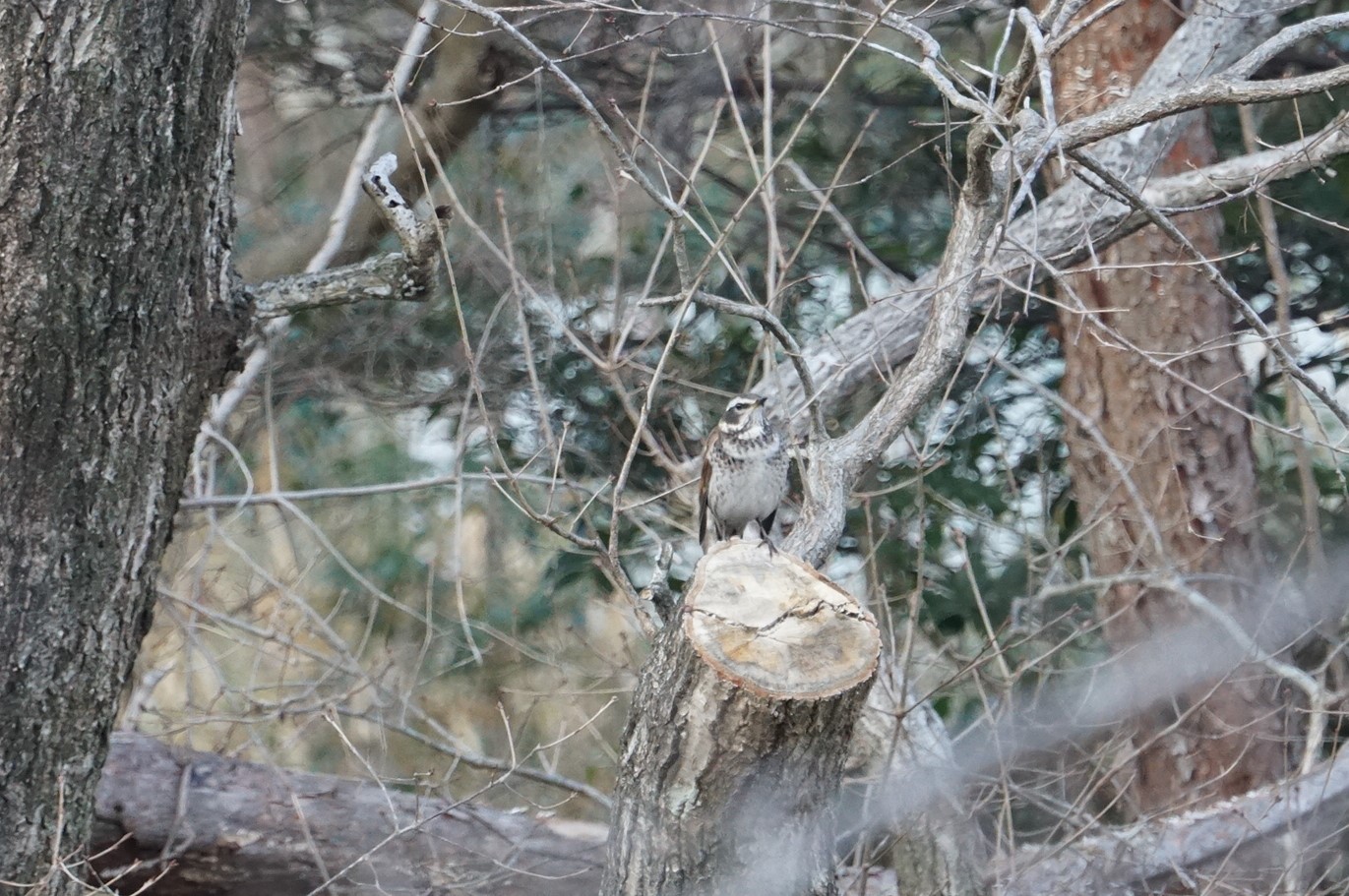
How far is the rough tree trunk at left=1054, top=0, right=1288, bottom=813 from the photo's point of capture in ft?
19.0

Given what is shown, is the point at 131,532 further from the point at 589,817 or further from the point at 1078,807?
the point at 589,817

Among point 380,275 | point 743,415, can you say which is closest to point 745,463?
point 743,415

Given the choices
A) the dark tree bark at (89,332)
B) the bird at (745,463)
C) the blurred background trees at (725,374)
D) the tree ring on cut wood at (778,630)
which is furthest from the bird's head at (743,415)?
the dark tree bark at (89,332)

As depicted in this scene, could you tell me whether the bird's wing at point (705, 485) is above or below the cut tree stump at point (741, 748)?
below

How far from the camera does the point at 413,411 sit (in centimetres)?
725

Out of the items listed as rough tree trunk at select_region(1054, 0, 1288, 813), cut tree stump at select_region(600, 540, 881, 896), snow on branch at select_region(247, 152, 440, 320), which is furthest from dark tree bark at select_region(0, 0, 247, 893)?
rough tree trunk at select_region(1054, 0, 1288, 813)

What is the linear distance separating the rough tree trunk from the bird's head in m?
1.72

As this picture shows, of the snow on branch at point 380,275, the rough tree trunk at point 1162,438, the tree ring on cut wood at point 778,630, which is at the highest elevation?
the snow on branch at point 380,275

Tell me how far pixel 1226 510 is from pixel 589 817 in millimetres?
3481

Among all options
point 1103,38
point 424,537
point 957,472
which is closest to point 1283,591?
point 957,472

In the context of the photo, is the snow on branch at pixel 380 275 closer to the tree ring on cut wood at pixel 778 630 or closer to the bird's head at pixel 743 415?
the tree ring on cut wood at pixel 778 630

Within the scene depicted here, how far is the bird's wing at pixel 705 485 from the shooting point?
489cm

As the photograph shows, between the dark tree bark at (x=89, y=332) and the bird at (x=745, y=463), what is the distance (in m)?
1.81

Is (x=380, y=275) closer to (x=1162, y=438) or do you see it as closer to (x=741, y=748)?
(x=741, y=748)
